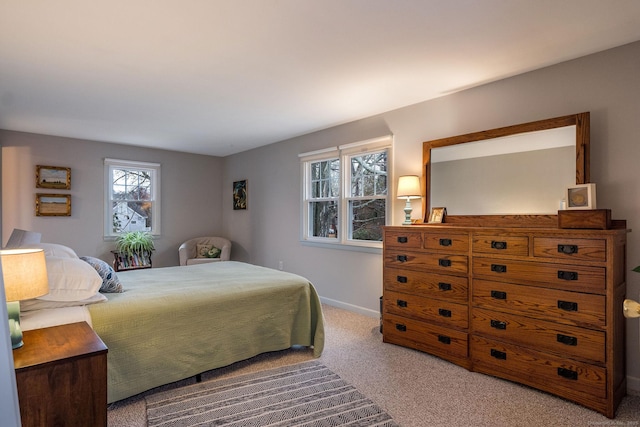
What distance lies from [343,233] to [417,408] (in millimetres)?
2467

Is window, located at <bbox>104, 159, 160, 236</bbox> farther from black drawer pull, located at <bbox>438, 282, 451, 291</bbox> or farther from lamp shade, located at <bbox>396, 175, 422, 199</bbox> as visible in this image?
black drawer pull, located at <bbox>438, 282, 451, 291</bbox>

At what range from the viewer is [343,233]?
4414 mm

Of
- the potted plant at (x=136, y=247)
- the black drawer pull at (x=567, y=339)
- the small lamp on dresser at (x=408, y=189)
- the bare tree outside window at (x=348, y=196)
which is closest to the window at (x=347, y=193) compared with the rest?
the bare tree outside window at (x=348, y=196)

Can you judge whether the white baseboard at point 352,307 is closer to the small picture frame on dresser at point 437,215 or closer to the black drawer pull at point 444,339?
the black drawer pull at point 444,339

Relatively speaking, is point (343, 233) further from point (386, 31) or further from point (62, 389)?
point (62, 389)

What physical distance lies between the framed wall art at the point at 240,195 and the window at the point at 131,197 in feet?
4.17

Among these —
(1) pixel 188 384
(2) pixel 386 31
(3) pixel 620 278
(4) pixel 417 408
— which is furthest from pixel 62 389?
(3) pixel 620 278

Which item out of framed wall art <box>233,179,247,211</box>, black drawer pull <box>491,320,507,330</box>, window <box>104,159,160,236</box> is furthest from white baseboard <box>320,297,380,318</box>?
window <box>104,159,160,236</box>

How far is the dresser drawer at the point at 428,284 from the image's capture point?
2.76 metres

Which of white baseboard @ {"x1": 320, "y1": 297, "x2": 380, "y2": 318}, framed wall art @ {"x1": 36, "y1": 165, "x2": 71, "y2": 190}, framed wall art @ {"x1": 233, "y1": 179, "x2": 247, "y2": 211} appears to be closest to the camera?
white baseboard @ {"x1": 320, "y1": 297, "x2": 380, "y2": 318}

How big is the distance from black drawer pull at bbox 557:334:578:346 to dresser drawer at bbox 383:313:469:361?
630mm

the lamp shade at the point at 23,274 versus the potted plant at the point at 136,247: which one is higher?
the lamp shade at the point at 23,274

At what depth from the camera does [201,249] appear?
5969mm

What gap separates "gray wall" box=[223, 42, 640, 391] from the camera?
7.82 feet
